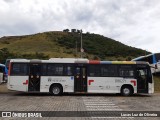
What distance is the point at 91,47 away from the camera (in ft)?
336

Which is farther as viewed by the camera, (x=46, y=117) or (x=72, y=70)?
(x=72, y=70)

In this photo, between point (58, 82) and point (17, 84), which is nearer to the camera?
point (17, 84)

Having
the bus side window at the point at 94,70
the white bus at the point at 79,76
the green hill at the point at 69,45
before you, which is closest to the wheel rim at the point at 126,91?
the white bus at the point at 79,76

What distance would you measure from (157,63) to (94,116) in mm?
23941

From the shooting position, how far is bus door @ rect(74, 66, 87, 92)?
24098mm

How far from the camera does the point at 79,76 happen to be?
24281 millimetres

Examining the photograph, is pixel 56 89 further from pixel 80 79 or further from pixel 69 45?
pixel 69 45

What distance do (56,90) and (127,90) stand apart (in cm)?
559

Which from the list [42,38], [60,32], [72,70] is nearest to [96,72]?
[72,70]

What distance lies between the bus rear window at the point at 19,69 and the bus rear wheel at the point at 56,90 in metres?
2.41

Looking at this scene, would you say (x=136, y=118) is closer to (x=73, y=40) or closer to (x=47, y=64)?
(x=47, y=64)

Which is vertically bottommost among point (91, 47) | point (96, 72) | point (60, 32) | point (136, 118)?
point (136, 118)

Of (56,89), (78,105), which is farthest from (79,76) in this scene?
(78,105)

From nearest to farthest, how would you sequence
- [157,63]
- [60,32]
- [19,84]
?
[19,84]
[157,63]
[60,32]
